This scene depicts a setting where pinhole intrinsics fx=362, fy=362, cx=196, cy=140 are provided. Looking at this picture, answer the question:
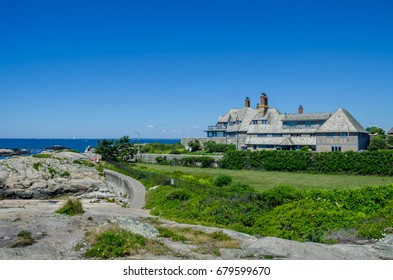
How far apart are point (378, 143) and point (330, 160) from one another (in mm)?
20525

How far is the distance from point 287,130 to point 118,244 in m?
56.4

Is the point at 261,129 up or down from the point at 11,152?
up

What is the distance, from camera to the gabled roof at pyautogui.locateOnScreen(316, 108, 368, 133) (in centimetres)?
5409

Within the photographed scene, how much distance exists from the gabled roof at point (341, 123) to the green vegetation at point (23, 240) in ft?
169

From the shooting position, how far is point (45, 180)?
33562 mm

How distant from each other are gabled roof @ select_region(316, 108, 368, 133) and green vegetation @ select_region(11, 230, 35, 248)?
51.6m

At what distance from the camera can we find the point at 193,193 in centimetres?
2183

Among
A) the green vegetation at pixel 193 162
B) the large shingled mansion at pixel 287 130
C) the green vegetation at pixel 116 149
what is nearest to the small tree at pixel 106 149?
the green vegetation at pixel 116 149

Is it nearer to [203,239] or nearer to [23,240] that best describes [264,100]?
[203,239]

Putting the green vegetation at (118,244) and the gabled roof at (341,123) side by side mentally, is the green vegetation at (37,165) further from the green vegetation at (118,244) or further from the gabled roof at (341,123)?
the gabled roof at (341,123)

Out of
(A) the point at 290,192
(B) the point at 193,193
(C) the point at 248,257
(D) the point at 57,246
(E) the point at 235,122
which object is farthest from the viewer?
(E) the point at 235,122

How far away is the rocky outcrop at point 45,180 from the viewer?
31.7m

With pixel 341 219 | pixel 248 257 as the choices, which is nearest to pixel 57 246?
pixel 248 257
